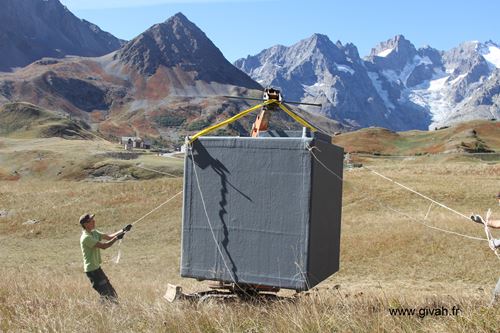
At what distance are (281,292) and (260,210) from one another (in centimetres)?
523

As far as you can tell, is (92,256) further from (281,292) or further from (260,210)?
(281,292)

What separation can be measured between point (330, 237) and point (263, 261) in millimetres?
1795

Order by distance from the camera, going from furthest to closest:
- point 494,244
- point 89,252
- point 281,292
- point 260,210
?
point 281,292 < point 89,252 < point 260,210 < point 494,244

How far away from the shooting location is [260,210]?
10.5m

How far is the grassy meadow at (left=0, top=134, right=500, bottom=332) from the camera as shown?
769cm

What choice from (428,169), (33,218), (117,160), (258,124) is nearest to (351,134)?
(117,160)

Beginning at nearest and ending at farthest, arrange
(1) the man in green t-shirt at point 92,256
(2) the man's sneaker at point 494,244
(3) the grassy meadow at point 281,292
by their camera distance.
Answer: (3) the grassy meadow at point 281,292
(2) the man's sneaker at point 494,244
(1) the man in green t-shirt at point 92,256

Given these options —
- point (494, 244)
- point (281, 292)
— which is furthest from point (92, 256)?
point (494, 244)

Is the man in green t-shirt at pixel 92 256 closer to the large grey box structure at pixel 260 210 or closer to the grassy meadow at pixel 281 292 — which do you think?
the grassy meadow at pixel 281 292

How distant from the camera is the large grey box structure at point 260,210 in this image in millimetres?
10094

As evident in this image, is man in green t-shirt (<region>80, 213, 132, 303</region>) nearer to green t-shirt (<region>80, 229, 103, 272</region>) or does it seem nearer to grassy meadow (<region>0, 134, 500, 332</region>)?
green t-shirt (<region>80, 229, 103, 272</region>)

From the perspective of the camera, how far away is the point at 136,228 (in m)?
35.1

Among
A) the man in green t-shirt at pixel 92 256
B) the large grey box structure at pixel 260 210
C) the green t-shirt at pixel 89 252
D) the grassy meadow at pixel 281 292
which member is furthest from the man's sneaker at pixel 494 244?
the green t-shirt at pixel 89 252

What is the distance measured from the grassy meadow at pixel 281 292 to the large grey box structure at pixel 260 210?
Answer: 0.79 metres
